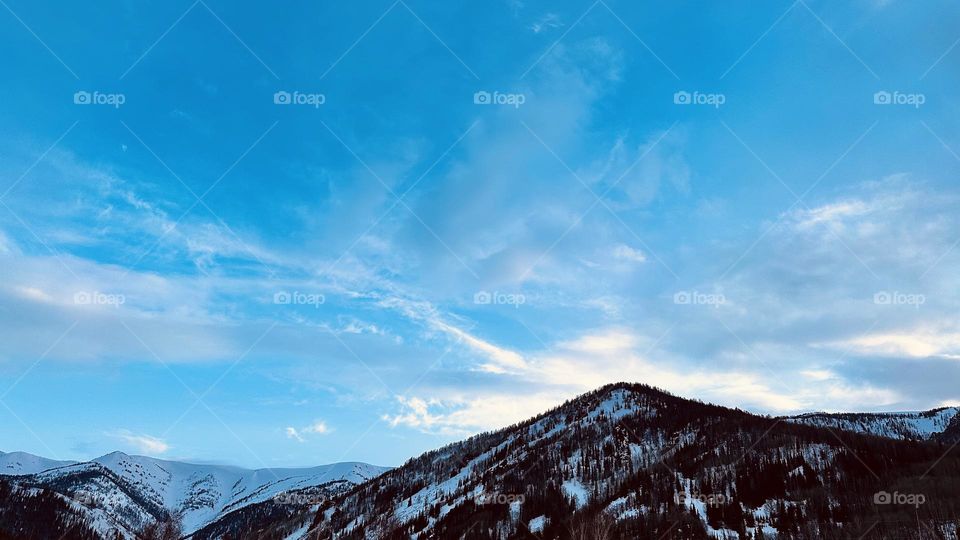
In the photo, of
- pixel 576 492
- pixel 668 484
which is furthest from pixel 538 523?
pixel 668 484

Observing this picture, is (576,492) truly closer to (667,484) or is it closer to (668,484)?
(667,484)

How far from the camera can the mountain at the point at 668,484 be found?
241 feet

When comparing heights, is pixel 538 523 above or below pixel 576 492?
below

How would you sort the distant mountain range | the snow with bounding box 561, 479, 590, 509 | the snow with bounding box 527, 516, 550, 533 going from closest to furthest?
the distant mountain range, the snow with bounding box 527, 516, 550, 533, the snow with bounding box 561, 479, 590, 509

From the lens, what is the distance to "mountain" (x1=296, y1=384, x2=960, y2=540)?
241 feet

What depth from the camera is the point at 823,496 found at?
79.2m

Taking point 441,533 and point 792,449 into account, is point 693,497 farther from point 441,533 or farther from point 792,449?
point 441,533

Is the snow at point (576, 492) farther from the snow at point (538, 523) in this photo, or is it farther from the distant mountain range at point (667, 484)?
the snow at point (538, 523)

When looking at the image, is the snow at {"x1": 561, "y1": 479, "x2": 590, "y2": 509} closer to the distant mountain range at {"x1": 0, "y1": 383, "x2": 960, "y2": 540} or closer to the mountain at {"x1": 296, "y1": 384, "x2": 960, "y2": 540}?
the distant mountain range at {"x1": 0, "y1": 383, "x2": 960, "y2": 540}

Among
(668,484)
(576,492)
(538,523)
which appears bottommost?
(538,523)

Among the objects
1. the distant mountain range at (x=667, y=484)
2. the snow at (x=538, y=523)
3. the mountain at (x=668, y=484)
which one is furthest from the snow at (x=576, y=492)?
the snow at (x=538, y=523)

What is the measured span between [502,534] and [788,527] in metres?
48.1

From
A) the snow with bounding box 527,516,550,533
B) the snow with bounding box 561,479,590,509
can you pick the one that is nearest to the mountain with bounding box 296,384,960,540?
the snow with bounding box 527,516,550,533

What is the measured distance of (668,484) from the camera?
98812 mm
